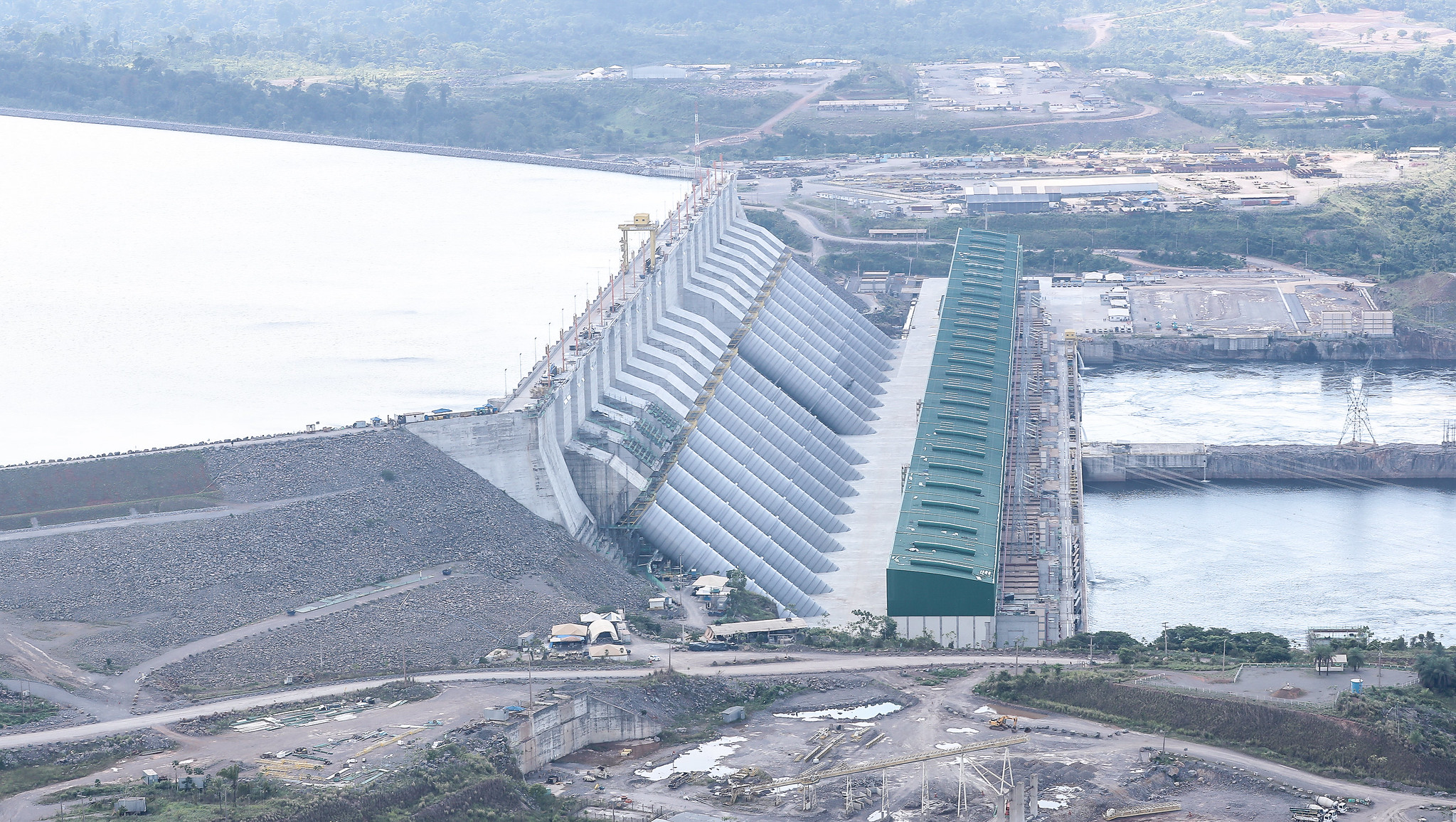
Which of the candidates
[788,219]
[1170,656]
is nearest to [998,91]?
[788,219]

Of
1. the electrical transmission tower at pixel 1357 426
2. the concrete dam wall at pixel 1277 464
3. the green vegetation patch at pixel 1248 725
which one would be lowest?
the green vegetation patch at pixel 1248 725

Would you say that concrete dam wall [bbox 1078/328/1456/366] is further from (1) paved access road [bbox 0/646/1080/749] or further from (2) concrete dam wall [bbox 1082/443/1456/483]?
(1) paved access road [bbox 0/646/1080/749]

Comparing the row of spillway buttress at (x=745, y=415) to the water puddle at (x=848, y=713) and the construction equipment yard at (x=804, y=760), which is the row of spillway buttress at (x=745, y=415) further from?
the construction equipment yard at (x=804, y=760)

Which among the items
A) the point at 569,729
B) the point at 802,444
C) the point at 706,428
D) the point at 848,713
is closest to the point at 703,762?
the point at 569,729

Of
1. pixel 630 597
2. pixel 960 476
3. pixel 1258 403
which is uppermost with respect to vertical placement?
pixel 1258 403

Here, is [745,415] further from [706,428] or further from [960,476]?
[960,476]

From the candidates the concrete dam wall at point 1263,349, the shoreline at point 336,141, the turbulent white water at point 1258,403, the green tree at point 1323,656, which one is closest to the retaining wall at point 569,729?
the green tree at point 1323,656
